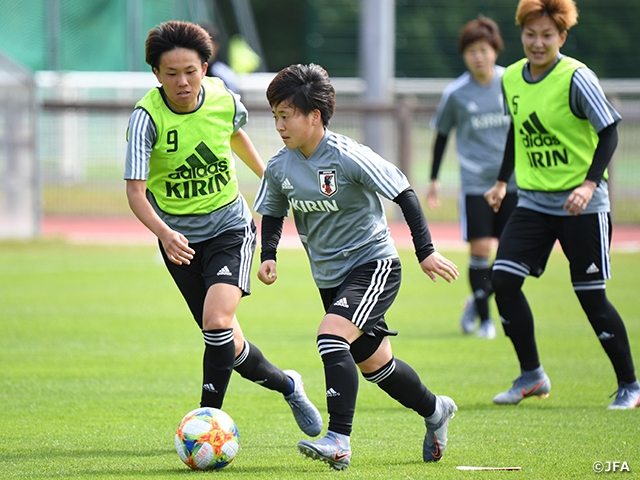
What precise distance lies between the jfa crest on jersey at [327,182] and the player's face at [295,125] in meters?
0.17

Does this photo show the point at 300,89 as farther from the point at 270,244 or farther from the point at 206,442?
the point at 206,442

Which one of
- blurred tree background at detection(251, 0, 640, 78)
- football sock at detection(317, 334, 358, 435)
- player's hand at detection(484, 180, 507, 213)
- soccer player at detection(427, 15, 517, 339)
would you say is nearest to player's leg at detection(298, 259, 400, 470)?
football sock at detection(317, 334, 358, 435)

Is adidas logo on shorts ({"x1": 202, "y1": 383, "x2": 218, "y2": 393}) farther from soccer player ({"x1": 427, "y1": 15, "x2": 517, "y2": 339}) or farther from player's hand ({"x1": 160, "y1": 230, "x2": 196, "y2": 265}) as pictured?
soccer player ({"x1": 427, "y1": 15, "x2": 517, "y2": 339})

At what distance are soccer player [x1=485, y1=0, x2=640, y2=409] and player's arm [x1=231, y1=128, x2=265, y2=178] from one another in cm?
157

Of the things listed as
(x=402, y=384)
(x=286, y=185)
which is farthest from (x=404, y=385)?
(x=286, y=185)

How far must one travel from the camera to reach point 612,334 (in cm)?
616

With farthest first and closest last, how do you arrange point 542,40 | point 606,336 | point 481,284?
1. point 481,284
2. point 606,336
3. point 542,40

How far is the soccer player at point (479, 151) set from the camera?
9.02m

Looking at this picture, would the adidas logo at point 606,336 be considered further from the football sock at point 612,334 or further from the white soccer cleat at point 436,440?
the white soccer cleat at point 436,440

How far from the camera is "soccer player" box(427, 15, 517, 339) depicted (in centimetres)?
902

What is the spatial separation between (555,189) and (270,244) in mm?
1942

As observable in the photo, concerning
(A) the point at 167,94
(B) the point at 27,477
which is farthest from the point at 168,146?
(B) the point at 27,477

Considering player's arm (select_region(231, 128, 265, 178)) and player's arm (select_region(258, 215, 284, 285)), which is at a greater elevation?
player's arm (select_region(231, 128, 265, 178))

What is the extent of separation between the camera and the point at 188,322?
994cm
